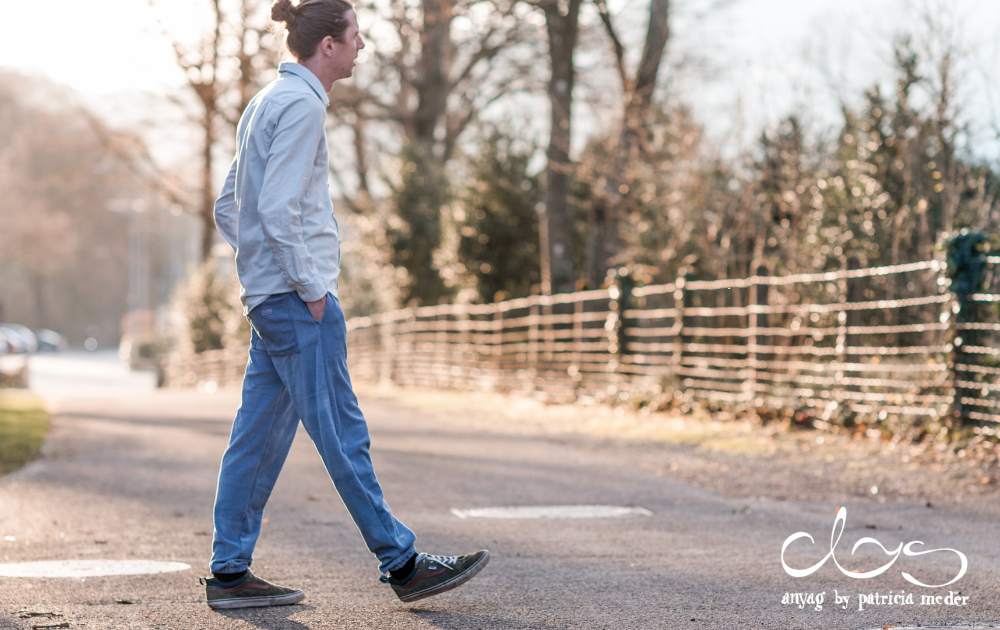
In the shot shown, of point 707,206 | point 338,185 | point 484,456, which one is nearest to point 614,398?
point 707,206

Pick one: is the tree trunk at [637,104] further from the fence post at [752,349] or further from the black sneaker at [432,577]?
the black sneaker at [432,577]

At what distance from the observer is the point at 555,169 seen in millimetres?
16922

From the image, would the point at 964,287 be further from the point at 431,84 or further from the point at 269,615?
the point at 431,84

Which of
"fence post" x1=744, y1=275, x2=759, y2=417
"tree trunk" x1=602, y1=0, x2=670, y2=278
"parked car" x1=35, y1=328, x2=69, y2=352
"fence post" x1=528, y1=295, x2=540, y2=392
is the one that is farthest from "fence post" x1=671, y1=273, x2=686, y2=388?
"parked car" x1=35, y1=328, x2=69, y2=352

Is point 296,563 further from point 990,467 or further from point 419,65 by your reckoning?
point 419,65

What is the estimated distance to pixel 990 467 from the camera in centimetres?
671

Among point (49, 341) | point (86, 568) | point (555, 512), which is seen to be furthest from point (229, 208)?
point (49, 341)

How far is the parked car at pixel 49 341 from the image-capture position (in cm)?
6869

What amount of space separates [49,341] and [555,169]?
60906 millimetres

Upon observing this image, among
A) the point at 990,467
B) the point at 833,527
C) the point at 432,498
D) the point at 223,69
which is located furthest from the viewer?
the point at 223,69

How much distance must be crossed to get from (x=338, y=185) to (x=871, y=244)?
877 inches

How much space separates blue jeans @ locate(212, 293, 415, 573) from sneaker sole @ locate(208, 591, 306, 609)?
0.10m

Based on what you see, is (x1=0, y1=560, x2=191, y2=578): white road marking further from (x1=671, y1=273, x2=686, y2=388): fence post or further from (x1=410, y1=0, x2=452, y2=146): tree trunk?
(x1=410, y1=0, x2=452, y2=146): tree trunk

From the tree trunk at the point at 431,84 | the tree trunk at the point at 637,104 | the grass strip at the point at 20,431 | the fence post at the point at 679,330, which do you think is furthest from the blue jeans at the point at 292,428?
the tree trunk at the point at 431,84
